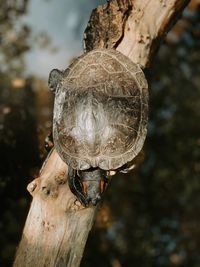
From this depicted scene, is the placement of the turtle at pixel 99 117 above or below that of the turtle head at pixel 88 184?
above

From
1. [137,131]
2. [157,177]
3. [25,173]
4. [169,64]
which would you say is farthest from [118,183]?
[137,131]

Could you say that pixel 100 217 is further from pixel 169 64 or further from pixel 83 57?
pixel 169 64

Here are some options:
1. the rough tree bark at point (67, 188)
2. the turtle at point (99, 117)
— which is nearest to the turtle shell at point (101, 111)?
the turtle at point (99, 117)

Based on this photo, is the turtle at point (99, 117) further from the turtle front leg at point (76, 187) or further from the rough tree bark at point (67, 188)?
the rough tree bark at point (67, 188)

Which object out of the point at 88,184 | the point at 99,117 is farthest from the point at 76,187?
the point at 99,117

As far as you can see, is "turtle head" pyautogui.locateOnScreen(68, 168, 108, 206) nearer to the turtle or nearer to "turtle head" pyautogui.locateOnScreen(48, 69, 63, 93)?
the turtle

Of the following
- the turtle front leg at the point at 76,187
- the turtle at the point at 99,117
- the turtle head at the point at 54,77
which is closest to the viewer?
the turtle front leg at the point at 76,187

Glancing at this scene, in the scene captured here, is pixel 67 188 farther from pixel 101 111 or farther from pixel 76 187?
pixel 101 111
